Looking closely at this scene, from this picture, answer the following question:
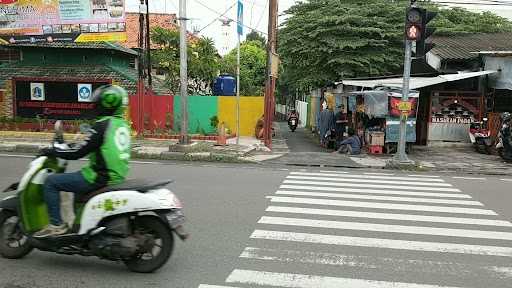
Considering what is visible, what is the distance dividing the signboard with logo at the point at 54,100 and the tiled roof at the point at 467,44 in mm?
13709

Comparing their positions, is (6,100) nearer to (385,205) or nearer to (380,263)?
(385,205)

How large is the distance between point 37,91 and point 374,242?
18972mm

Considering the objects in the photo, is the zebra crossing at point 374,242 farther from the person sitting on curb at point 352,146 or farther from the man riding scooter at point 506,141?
the person sitting on curb at point 352,146

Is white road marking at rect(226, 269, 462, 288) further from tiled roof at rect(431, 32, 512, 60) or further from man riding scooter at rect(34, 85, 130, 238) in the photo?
tiled roof at rect(431, 32, 512, 60)

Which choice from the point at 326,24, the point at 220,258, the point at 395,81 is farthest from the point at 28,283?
the point at 326,24

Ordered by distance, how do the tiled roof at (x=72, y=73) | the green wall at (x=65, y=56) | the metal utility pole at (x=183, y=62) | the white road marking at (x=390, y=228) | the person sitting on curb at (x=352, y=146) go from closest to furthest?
the white road marking at (x=390, y=228) < the metal utility pole at (x=183, y=62) < the person sitting on curb at (x=352, y=146) < the tiled roof at (x=72, y=73) < the green wall at (x=65, y=56)

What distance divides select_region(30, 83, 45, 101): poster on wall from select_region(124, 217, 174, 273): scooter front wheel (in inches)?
734

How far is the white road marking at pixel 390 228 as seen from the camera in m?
6.83

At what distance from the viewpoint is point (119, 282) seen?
4848 mm

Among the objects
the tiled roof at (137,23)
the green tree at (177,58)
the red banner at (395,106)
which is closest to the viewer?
the red banner at (395,106)

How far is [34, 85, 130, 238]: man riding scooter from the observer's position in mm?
4938

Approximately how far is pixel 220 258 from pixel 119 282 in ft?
3.70

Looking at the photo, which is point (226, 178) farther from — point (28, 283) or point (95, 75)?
point (95, 75)

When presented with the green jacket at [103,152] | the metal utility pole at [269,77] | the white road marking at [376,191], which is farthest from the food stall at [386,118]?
the green jacket at [103,152]
